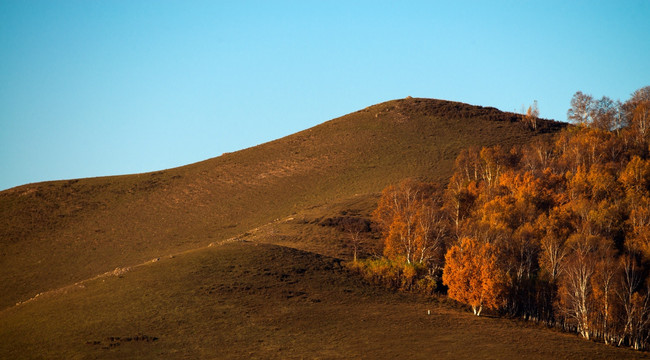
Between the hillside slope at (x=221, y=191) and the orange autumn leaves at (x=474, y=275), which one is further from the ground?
the hillside slope at (x=221, y=191)

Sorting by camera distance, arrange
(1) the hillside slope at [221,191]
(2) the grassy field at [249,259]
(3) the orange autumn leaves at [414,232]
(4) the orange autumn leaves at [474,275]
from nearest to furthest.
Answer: (2) the grassy field at [249,259]
(4) the orange autumn leaves at [474,275]
(3) the orange autumn leaves at [414,232]
(1) the hillside slope at [221,191]

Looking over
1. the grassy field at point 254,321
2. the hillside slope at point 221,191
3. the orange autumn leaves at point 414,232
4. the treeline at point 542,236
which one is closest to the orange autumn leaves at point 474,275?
the treeline at point 542,236

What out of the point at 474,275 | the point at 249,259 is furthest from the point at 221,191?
the point at 474,275

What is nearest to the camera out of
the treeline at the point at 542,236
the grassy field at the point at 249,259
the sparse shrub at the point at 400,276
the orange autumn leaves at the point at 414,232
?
the grassy field at the point at 249,259

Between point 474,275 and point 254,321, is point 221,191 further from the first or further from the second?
point 474,275

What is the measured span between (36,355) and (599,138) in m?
88.0

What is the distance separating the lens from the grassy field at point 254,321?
45.6 metres

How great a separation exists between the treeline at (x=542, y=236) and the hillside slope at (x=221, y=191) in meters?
17.3

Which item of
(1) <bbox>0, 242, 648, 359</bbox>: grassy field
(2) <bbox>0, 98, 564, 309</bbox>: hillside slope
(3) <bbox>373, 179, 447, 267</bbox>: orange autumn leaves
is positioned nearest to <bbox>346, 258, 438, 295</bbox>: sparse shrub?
(3) <bbox>373, 179, 447, 267</bbox>: orange autumn leaves

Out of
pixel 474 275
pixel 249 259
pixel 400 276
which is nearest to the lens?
pixel 474 275

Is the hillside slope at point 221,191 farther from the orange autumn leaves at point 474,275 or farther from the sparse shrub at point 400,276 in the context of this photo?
the orange autumn leaves at point 474,275

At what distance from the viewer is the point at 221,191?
112438 mm

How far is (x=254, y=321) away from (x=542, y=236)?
3661 cm

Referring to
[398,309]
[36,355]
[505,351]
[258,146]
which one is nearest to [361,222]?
[398,309]
